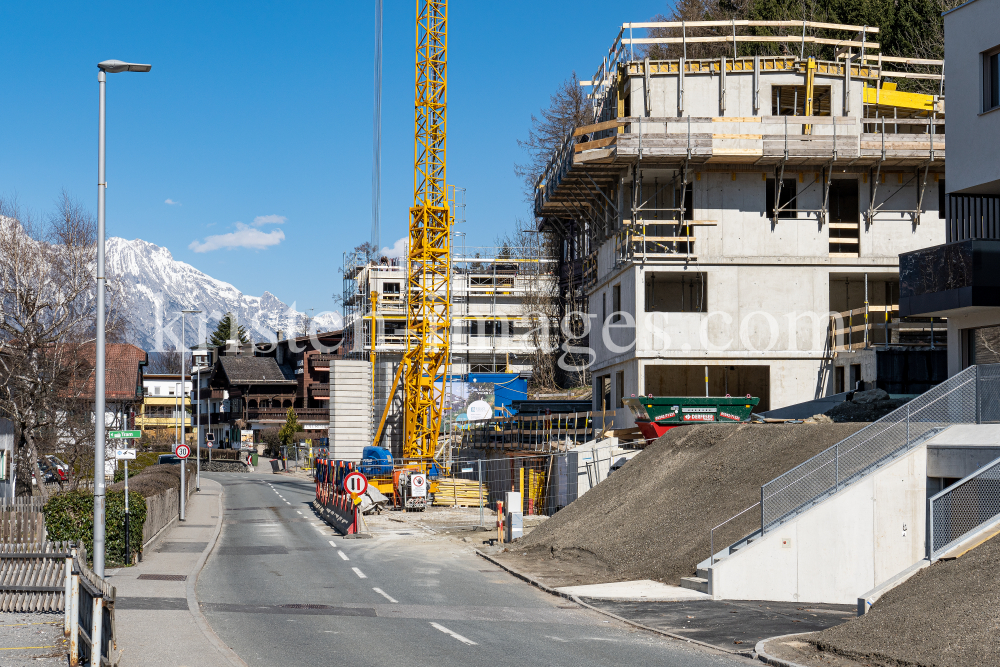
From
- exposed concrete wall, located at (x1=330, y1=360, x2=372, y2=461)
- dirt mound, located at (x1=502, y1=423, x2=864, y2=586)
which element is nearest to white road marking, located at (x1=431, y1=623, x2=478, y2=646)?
dirt mound, located at (x1=502, y1=423, x2=864, y2=586)

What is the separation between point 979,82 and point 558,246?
1923 inches

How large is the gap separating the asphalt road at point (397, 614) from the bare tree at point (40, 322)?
10513mm

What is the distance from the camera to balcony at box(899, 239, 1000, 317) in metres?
25.6

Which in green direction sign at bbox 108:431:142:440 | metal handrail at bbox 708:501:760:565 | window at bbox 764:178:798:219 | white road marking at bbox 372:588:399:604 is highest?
window at bbox 764:178:798:219

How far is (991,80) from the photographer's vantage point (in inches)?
1043

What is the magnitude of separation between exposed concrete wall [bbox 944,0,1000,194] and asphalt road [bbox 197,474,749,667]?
642 inches

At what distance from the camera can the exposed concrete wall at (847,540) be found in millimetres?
20000

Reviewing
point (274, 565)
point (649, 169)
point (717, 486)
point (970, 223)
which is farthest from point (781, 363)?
point (274, 565)

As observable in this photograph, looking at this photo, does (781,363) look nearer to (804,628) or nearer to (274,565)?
(274,565)

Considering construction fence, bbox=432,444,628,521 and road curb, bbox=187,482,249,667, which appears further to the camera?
construction fence, bbox=432,444,628,521

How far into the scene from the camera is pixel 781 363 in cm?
4228

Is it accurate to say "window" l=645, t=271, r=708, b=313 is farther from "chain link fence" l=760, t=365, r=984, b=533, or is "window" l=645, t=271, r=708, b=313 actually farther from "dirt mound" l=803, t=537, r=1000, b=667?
"dirt mound" l=803, t=537, r=1000, b=667

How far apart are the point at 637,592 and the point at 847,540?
14.3ft

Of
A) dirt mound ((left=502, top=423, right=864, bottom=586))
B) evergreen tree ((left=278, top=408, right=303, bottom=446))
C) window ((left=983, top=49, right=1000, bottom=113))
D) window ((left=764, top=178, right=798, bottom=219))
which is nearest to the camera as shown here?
dirt mound ((left=502, top=423, right=864, bottom=586))
